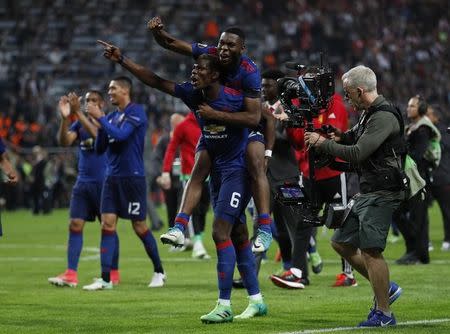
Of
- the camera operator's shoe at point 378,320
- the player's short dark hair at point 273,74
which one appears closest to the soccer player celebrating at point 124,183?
the player's short dark hair at point 273,74

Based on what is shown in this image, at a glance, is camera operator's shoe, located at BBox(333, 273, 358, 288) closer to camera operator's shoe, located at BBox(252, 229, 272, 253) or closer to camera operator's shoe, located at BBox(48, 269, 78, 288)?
camera operator's shoe, located at BBox(252, 229, 272, 253)

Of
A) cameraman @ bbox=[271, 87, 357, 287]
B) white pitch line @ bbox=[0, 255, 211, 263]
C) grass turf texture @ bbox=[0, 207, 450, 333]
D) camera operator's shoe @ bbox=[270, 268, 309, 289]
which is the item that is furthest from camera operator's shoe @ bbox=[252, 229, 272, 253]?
white pitch line @ bbox=[0, 255, 211, 263]

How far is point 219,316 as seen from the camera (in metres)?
11.0

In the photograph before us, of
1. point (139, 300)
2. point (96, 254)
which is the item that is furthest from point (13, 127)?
point (139, 300)

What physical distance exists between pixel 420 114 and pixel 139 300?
592 cm

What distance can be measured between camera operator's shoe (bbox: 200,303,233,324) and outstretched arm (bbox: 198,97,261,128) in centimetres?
165

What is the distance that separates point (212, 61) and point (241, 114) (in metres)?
0.54

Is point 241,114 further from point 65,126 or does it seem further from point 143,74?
point 65,126

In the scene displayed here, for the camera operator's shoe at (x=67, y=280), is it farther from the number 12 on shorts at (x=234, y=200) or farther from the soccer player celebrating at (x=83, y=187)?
the number 12 on shorts at (x=234, y=200)

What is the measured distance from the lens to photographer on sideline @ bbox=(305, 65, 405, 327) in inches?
403

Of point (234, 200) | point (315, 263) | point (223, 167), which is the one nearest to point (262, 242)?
point (234, 200)

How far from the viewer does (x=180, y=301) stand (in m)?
13.1

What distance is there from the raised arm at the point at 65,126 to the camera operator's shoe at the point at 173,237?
4562mm

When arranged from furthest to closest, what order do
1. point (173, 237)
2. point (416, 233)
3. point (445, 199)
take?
point (445, 199) < point (416, 233) < point (173, 237)
